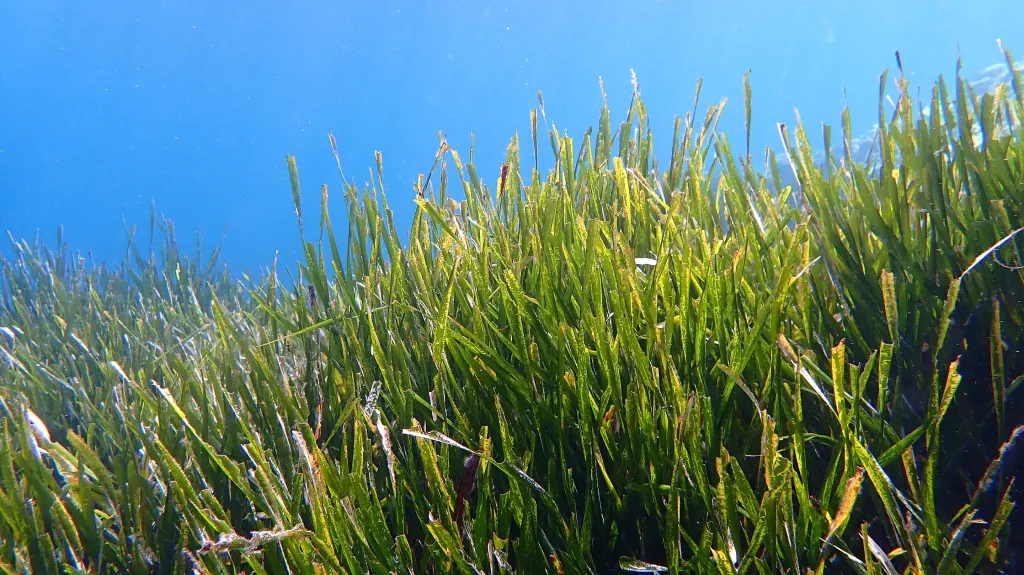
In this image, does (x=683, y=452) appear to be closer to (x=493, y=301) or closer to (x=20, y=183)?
(x=493, y=301)

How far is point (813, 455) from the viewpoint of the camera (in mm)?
901

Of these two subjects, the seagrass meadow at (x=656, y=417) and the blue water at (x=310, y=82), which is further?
the blue water at (x=310, y=82)

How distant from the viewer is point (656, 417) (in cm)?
80

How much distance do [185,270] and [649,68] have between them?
104 metres

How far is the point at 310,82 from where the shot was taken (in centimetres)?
8744

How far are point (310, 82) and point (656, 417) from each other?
324ft

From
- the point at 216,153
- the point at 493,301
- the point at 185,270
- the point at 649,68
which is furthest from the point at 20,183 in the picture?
the point at 493,301

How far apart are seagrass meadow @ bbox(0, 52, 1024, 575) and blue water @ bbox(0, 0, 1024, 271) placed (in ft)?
239

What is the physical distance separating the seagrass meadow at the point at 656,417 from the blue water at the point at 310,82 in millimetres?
72816

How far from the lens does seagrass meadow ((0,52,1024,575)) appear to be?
2.24 feet

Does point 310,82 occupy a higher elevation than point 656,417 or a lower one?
higher

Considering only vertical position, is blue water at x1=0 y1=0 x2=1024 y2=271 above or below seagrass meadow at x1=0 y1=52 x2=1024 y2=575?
above

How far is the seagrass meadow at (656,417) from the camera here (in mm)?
684

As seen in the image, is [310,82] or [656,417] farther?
[310,82]
